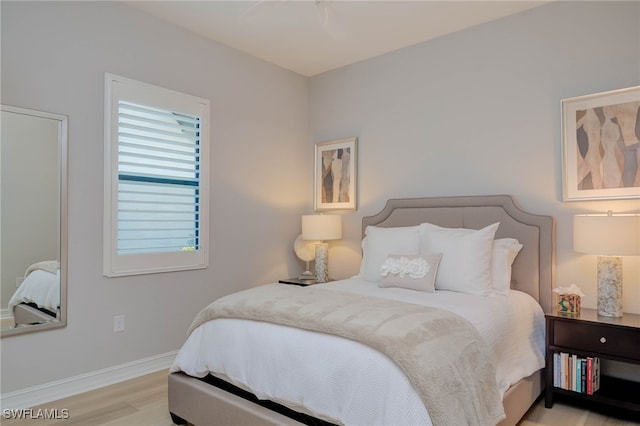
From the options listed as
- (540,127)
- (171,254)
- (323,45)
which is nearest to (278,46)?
(323,45)

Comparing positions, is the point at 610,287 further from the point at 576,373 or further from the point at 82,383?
the point at 82,383

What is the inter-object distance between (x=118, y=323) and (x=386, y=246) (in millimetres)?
2134

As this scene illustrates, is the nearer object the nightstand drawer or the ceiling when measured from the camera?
the nightstand drawer

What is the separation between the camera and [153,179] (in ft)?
10.8

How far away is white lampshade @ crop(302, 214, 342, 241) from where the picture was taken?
4.06 metres

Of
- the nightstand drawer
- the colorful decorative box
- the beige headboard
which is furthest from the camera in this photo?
the beige headboard

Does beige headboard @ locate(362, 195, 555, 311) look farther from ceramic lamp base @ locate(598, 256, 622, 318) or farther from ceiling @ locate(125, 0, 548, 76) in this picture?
ceiling @ locate(125, 0, 548, 76)

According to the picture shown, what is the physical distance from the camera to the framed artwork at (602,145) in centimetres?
277

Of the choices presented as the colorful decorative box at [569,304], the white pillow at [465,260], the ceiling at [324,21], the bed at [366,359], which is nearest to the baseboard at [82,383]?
the bed at [366,359]

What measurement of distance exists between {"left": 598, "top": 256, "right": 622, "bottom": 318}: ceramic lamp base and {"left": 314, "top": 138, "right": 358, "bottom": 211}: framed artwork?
2.22 m

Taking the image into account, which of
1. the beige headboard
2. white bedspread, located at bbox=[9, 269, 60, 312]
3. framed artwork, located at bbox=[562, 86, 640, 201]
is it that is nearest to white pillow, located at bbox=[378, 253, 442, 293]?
the beige headboard

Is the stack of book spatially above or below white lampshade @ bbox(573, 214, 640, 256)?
below

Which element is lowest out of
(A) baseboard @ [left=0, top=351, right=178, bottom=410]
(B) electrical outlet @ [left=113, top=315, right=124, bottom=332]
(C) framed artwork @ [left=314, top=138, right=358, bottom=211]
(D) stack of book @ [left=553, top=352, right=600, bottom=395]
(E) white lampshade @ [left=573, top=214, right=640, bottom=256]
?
(A) baseboard @ [left=0, top=351, right=178, bottom=410]

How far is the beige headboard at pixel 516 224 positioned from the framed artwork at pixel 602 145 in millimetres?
330
